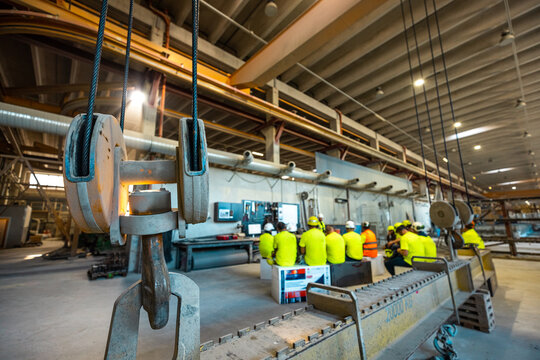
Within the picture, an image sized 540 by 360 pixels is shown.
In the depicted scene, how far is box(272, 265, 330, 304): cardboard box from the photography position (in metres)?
3.99

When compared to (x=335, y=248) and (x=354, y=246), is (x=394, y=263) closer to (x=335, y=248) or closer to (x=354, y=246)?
(x=354, y=246)

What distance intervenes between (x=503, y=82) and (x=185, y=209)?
10.5 meters

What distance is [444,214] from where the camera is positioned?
12.4ft

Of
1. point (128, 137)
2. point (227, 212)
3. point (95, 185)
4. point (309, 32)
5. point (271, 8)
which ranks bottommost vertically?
point (95, 185)

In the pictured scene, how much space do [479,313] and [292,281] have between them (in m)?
2.85

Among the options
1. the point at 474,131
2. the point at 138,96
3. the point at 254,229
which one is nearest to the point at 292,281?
the point at 254,229

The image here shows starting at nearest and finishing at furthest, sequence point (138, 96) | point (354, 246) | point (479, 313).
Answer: point (479, 313)
point (354, 246)
point (138, 96)

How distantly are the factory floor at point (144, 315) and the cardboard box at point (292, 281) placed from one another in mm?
Result: 177

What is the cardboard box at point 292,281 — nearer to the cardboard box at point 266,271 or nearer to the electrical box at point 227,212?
the cardboard box at point 266,271

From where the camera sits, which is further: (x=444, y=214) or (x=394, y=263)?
(x=394, y=263)

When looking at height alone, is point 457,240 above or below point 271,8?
below

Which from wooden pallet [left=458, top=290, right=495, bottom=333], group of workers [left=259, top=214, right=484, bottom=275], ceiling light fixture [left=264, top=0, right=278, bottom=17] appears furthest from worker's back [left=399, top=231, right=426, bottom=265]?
ceiling light fixture [left=264, top=0, right=278, bottom=17]

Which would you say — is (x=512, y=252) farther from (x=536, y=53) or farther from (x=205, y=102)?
(x=205, y=102)

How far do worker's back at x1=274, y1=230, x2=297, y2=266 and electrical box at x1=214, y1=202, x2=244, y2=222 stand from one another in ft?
12.5
